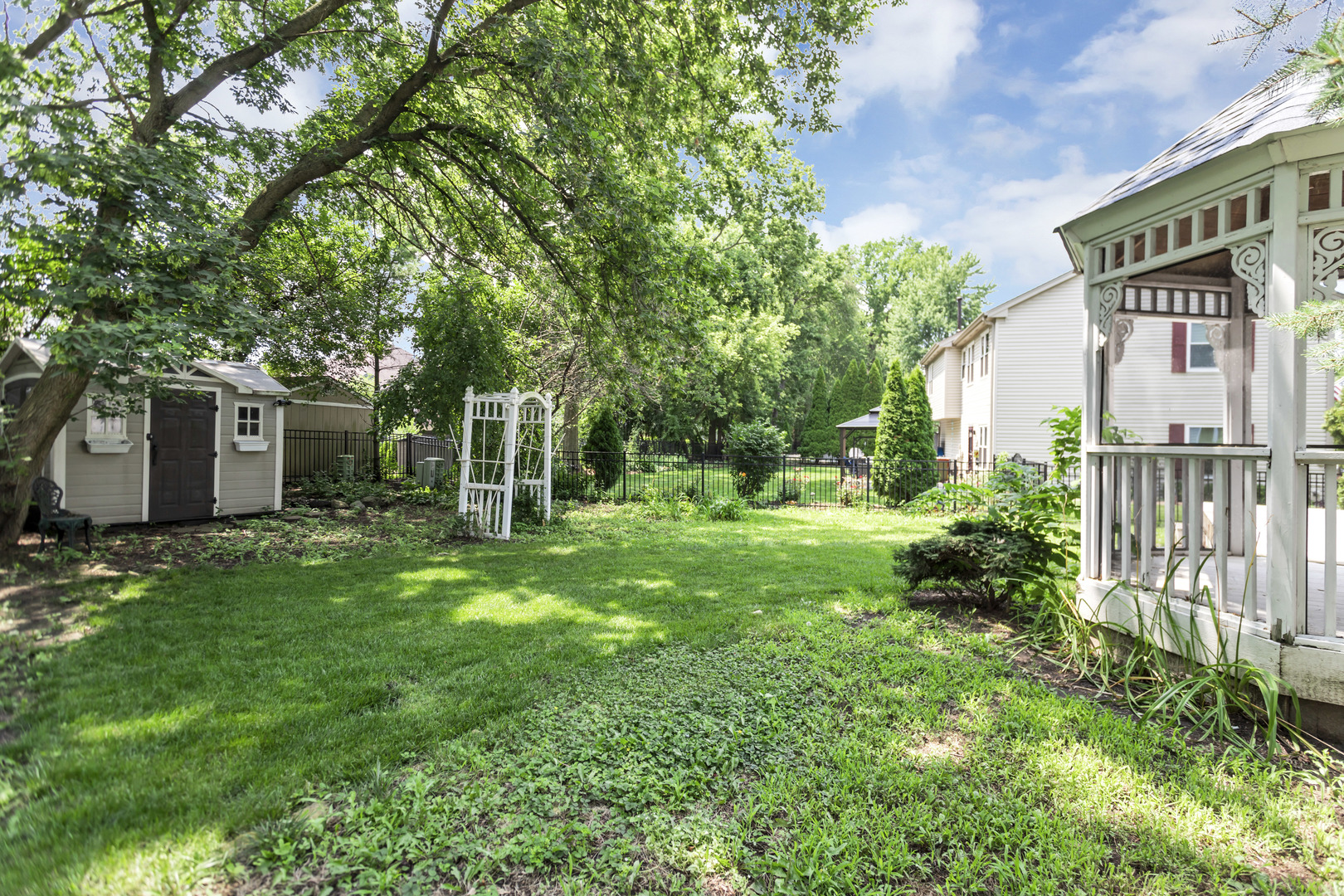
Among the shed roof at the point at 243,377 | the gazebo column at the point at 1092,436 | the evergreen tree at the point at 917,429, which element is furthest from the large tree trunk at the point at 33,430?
the evergreen tree at the point at 917,429

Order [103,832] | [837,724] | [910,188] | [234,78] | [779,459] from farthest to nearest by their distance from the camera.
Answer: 1. [910,188]
2. [779,459]
3. [234,78]
4. [837,724]
5. [103,832]

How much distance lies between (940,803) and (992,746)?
61 cm

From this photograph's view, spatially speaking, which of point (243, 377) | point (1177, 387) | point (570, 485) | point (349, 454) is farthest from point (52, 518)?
point (1177, 387)

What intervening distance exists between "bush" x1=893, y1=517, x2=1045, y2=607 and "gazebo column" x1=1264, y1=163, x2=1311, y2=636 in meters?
1.53

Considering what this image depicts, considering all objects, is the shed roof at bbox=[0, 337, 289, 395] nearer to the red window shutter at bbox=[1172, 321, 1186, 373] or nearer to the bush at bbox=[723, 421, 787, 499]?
the bush at bbox=[723, 421, 787, 499]

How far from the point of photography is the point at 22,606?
354cm

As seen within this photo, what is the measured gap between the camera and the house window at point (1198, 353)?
527 inches

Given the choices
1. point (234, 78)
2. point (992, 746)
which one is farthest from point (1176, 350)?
point (234, 78)

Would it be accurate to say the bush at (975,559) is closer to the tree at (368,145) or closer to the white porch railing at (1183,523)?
the white porch railing at (1183,523)

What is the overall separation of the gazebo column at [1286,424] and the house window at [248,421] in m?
12.2

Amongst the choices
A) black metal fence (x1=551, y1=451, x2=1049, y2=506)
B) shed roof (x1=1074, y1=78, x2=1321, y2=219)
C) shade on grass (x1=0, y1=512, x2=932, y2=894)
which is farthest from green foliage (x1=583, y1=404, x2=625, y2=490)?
shed roof (x1=1074, y1=78, x2=1321, y2=219)

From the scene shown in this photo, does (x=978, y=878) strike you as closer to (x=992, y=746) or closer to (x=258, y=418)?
(x=992, y=746)

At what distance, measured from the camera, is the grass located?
186 centimetres

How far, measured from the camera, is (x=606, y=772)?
2426 mm
